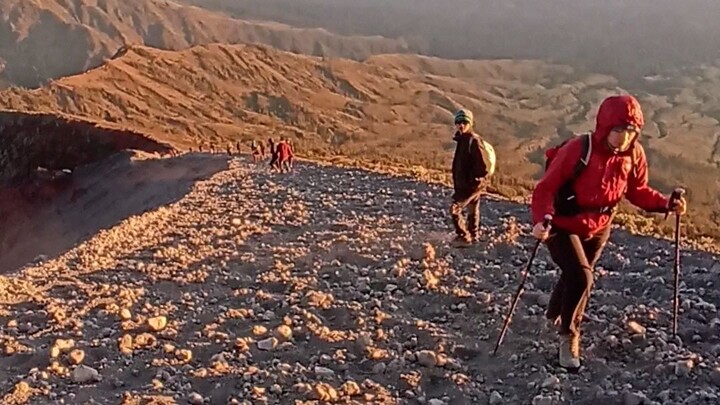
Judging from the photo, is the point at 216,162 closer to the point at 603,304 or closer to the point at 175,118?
the point at 603,304

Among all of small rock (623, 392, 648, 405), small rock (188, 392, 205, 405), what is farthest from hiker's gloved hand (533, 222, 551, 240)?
small rock (188, 392, 205, 405)

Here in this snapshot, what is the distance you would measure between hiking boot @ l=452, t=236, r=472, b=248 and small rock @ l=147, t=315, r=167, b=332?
541 centimetres

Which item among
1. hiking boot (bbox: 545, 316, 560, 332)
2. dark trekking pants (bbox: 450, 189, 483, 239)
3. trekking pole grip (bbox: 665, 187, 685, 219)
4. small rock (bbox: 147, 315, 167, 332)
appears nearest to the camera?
trekking pole grip (bbox: 665, 187, 685, 219)

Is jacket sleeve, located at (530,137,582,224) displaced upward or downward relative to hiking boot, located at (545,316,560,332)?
upward

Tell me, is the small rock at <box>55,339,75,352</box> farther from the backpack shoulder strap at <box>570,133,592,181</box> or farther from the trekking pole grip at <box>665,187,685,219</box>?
the trekking pole grip at <box>665,187,685,219</box>

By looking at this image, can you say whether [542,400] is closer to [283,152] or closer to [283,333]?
[283,333]

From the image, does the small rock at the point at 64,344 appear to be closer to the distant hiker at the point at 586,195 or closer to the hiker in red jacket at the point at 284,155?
the distant hiker at the point at 586,195

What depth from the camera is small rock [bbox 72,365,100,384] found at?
877cm

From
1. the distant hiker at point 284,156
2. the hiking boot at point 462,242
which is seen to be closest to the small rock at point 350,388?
the hiking boot at point 462,242

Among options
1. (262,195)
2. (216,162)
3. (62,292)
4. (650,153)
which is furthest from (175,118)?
(62,292)

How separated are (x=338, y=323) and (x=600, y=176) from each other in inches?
148

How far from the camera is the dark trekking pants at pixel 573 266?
827 centimetres

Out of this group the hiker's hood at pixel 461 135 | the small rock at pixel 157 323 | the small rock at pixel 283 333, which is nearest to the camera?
the small rock at pixel 283 333

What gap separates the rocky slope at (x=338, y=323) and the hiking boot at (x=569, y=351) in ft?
0.33
